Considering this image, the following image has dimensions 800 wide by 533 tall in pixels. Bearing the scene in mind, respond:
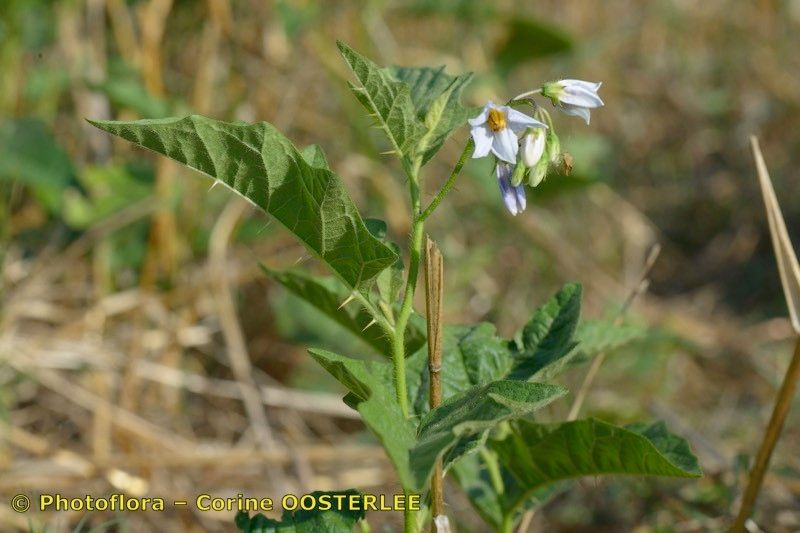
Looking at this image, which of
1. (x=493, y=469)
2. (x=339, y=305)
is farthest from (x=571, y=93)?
(x=493, y=469)

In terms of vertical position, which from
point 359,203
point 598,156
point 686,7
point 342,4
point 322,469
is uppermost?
point 686,7

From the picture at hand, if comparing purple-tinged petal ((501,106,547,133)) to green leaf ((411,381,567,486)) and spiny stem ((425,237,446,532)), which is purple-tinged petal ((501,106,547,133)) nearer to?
spiny stem ((425,237,446,532))

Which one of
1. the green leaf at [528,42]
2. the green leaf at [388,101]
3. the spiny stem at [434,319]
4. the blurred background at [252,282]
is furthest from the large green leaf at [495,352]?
the green leaf at [528,42]

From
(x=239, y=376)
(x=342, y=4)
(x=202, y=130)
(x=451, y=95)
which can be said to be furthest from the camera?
(x=342, y=4)

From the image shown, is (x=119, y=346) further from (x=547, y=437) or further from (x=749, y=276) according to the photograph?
(x=749, y=276)

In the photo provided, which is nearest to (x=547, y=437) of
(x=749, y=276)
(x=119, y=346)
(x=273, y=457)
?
(x=273, y=457)
